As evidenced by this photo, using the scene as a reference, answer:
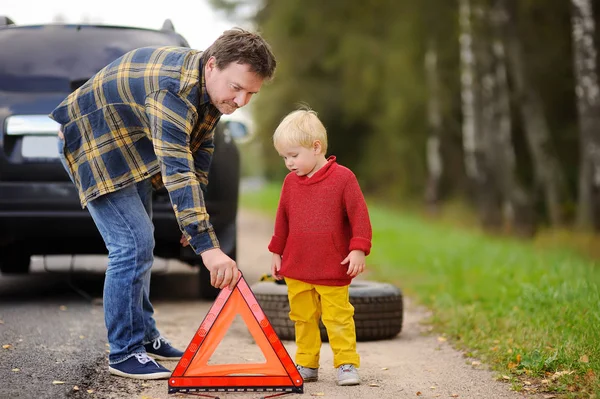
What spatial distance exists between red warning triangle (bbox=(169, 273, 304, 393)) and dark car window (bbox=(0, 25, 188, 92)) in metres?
2.84

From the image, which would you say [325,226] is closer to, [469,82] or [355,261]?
[355,261]

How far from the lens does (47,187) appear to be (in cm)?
616

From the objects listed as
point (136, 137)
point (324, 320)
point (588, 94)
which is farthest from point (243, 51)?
point (588, 94)

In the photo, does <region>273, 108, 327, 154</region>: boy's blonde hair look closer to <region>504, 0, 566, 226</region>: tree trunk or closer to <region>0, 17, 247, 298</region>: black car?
<region>0, 17, 247, 298</region>: black car

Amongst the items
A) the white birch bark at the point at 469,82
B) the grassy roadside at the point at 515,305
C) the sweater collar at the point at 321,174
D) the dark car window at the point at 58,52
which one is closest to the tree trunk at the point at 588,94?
the grassy roadside at the point at 515,305

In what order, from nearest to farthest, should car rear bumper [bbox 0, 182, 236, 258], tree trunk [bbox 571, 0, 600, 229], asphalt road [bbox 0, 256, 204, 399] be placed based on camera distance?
asphalt road [bbox 0, 256, 204, 399]
car rear bumper [bbox 0, 182, 236, 258]
tree trunk [bbox 571, 0, 600, 229]

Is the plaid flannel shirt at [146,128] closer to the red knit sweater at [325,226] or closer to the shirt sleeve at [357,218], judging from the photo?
the red knit sweater at [325,226]

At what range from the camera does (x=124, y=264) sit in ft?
14.7

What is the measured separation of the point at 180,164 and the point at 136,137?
483mm

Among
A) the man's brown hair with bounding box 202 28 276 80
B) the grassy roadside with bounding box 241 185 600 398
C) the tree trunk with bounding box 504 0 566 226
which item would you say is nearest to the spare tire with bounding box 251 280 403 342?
the grassy roadside with bounding box 241 185 600 398

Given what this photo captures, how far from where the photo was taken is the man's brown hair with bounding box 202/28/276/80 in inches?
159

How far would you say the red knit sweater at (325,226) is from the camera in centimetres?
441

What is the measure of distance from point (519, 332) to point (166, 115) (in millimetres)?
2725

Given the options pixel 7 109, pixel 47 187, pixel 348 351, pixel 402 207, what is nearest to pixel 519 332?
pixel 348 351
